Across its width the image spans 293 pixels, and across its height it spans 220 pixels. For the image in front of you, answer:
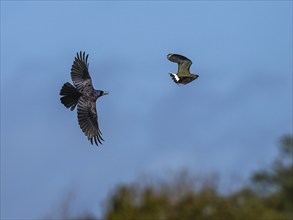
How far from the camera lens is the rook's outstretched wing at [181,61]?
50.1 m

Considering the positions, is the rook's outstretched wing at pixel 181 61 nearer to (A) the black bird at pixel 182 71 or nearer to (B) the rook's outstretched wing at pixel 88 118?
(A) the black bird at pixel 182 71

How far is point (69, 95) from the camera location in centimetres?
5078

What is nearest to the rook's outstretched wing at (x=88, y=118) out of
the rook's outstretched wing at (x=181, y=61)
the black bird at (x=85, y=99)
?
the black bird at (x=85, y=99)

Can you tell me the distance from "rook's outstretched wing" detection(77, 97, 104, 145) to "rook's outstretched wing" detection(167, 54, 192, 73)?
2741 millimetres

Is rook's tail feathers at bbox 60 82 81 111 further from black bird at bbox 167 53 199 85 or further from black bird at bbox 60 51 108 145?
black bird at bbox 167 53 199 85

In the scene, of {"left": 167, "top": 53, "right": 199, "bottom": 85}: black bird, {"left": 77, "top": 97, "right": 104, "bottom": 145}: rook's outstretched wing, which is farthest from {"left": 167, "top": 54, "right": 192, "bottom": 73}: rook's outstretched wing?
{"left": 77, "top": 97, "right": 104, "bottom": 145}: rook's outstretched wing

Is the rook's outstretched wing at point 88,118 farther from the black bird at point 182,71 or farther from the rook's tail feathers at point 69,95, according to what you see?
the black bird at point 182,71

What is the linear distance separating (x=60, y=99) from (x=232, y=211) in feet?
27.5

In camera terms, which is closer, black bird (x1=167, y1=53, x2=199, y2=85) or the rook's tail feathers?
black bird (x1=167, y1=53, x2=199, y2=85)

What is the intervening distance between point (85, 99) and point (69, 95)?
2.25 ft

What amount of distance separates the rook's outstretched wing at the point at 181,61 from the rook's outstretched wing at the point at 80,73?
2568mm

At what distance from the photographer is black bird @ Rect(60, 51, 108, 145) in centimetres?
5088

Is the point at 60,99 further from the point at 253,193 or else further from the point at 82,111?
the point at 253,193

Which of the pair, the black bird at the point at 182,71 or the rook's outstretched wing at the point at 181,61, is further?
the rook's outstretched wing at the point at 181,61
